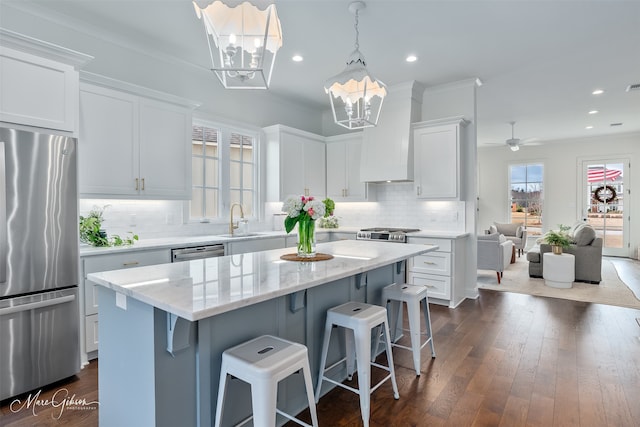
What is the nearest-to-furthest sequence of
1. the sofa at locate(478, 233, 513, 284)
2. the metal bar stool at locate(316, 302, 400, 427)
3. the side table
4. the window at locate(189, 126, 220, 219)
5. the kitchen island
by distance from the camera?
the kitchen island
the metal bar stool at locate(316, 302, 400, 427)
the window at locate(189, 126, 220, 219)
the side table
the sofa at locate(478, 233, 513, 284)

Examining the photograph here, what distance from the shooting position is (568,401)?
2322 millimetres

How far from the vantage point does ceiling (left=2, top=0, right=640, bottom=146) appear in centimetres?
302

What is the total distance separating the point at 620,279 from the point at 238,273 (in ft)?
22.9

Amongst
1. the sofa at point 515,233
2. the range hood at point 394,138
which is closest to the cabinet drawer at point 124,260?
the range hood at point 394,138

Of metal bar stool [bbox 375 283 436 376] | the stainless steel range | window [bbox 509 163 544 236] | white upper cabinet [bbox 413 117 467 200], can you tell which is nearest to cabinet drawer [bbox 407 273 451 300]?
the stainless steel range

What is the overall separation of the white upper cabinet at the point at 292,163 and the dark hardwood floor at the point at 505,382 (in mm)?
2750

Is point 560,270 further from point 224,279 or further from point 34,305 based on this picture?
point 34,305

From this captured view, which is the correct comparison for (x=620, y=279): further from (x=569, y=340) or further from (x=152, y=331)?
(x=152, y=331)

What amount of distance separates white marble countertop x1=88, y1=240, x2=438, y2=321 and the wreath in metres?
8.57

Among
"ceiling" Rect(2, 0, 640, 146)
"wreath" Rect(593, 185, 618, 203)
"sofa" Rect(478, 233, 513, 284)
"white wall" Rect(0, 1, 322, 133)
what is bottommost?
"sofa" Rect(478, 233, 513, 284)

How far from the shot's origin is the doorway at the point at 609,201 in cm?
838

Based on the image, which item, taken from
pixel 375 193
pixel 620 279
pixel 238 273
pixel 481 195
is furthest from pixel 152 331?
pixel 481 195

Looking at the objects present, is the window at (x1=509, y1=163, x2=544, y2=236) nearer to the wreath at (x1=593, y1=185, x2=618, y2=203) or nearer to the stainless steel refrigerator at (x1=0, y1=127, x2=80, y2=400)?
the wreath at (x1=593, y1=185, x2=618, y2=203)

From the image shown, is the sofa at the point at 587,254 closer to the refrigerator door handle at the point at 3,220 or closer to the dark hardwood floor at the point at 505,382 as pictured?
the dark hardwood floor at the point at 505,382
